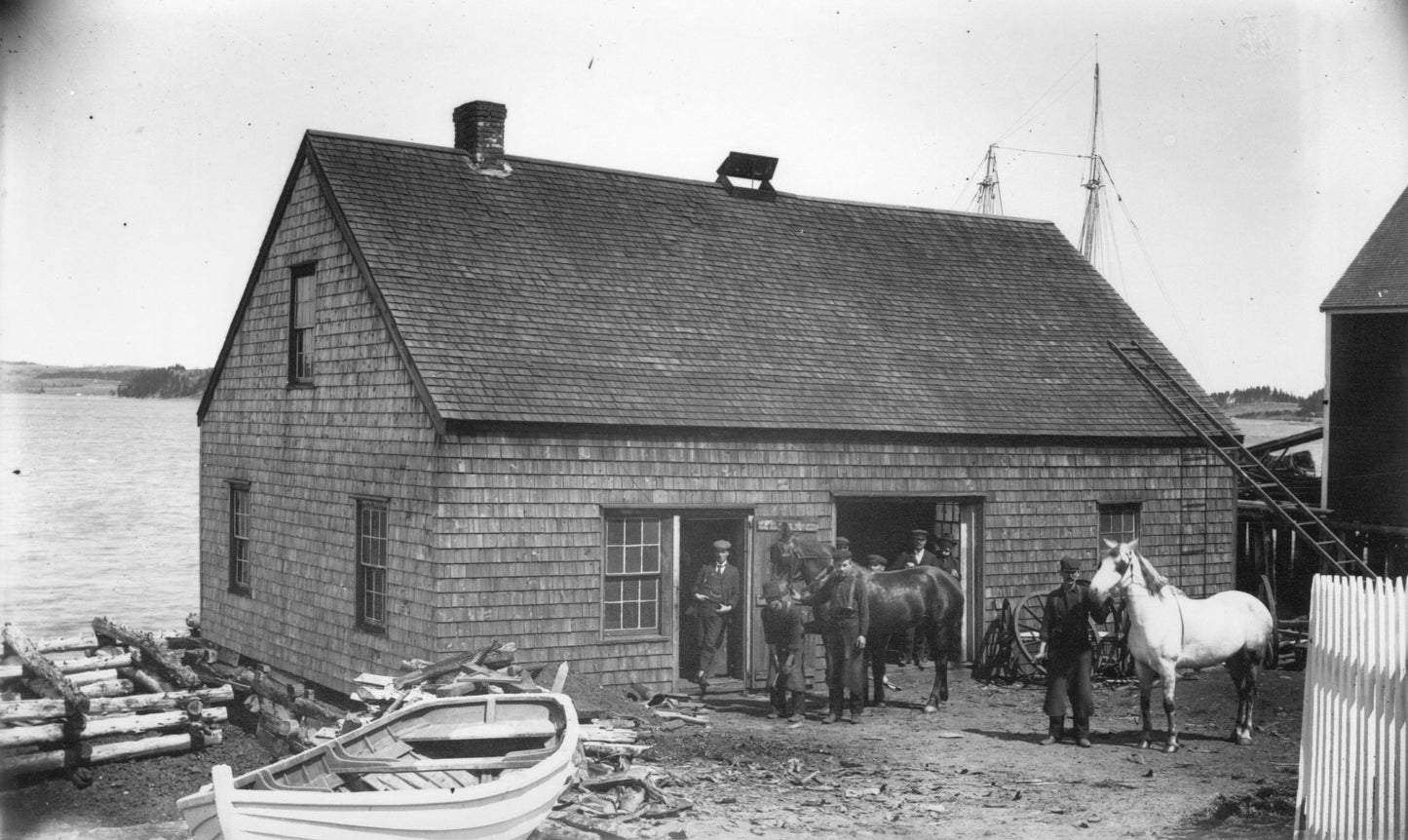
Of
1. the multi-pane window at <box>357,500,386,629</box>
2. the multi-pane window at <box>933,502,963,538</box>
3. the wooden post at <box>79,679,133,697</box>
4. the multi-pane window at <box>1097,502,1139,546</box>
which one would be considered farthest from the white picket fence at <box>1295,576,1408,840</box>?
the wooden post at <box>79,679,133,697</box>

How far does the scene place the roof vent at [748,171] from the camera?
21328 millimetres

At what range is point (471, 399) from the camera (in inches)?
589

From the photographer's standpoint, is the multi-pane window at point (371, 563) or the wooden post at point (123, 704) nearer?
the wooden post at point (123, 704)

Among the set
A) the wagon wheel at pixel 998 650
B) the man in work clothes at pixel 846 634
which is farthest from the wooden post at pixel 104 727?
the wagon wheel at pixel 998 650

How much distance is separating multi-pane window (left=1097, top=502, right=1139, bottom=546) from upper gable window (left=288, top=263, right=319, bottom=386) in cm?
1228

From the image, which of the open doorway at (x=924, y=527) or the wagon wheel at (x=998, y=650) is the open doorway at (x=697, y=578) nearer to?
the open doorway at (x=924, y=527)

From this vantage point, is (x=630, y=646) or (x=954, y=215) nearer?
(x=630, y=646)

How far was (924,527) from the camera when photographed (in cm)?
2081

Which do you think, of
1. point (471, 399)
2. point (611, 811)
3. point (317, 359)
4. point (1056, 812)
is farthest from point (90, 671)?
point (1056, 812)

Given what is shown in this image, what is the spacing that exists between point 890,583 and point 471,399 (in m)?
5.70

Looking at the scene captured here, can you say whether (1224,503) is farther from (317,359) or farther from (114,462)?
(114,462)

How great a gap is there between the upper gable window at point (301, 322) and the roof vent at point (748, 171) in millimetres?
7049

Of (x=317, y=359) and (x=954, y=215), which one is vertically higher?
(x=954, y=215)

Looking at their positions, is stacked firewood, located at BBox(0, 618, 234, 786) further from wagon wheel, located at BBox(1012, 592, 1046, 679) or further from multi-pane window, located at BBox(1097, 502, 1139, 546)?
multi-pane window, located at BBox(1097, 502, 1139, 546)
